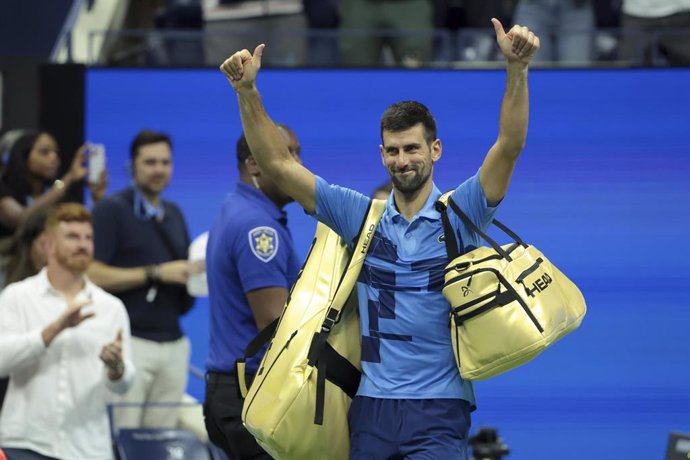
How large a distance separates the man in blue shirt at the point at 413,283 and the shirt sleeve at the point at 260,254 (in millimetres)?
673

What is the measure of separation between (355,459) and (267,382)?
14.4 inches

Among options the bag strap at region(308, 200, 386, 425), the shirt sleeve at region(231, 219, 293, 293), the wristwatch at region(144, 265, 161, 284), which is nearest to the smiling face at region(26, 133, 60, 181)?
the wristwatch at region(144, 265, 161, 284)

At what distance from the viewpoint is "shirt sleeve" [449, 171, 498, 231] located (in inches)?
157

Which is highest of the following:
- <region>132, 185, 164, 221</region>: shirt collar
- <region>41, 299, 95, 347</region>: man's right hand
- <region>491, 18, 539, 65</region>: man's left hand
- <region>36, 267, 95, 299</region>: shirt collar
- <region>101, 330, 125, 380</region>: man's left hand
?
<region>491, 18, 539, 65</region>: man's left hand

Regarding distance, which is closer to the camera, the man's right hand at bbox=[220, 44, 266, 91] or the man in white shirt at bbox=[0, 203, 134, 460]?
the man's right hand at bbox=[220, 44, 266, 91]

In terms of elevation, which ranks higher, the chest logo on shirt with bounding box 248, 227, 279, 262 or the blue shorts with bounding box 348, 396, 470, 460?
the chest logo on shirt with bounding box 248, 227, 279, 262

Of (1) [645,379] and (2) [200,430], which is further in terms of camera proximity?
(1) [645,379]

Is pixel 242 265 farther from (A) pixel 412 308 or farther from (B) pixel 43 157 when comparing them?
(B) pixel 43 157

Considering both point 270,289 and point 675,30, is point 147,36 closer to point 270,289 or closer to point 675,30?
point 675,30

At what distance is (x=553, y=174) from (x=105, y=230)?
9.05 feet

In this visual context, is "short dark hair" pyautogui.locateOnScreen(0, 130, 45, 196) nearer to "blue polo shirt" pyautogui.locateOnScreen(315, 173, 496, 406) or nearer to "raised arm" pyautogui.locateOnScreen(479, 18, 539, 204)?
"blue polo shirt" pyautogui.locateOnScreen(315, 173, 496, 406)

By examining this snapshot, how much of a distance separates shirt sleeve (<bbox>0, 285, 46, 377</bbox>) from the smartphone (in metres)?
2.43

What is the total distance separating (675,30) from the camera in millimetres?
8250

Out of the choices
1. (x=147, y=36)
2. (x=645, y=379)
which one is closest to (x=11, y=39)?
(x=147, y=36)
